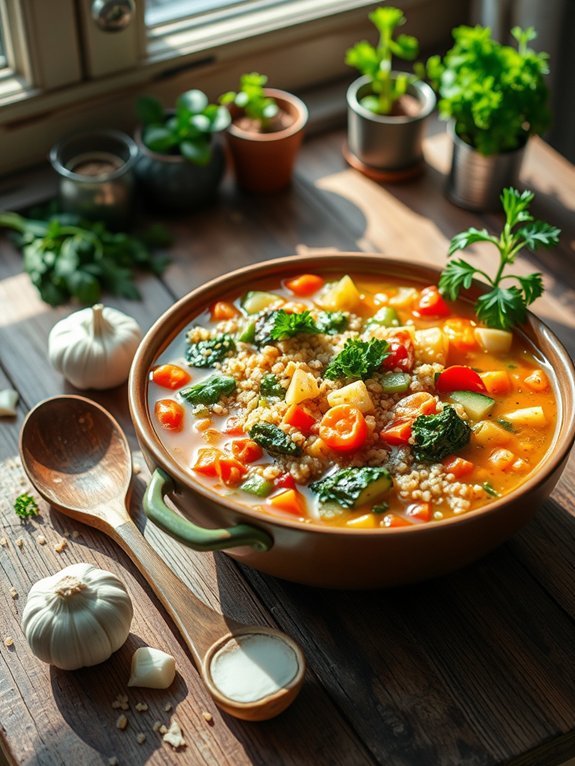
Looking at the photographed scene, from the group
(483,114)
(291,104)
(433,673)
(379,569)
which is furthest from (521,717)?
(291,104)

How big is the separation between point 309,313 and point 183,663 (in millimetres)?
742

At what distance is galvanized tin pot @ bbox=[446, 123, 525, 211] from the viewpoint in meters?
2.72

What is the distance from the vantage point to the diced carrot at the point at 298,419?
6.20 ft

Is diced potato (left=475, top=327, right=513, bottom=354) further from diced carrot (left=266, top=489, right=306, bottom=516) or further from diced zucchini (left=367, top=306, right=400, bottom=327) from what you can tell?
diced carrot (left=266, top=489, right=306, bottom=516)

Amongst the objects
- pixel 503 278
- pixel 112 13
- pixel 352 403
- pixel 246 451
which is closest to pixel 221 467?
pixel 246 451

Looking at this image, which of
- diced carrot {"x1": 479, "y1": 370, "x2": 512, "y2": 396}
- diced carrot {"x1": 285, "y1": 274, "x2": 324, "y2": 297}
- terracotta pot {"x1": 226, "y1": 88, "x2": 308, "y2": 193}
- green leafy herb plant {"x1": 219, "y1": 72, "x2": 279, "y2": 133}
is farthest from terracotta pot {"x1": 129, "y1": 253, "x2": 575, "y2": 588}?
green leafy herb plant {"x1": 219, "y1": 72, "x2": 279, "y2": 133}

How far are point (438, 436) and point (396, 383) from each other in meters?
0.17

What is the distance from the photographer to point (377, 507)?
1.78m

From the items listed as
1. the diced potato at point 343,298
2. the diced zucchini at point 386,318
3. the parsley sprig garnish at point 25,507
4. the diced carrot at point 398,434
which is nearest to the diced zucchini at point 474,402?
the diced carrot at point 398,434

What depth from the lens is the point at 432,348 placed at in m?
2.04

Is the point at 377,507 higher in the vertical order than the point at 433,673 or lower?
higher

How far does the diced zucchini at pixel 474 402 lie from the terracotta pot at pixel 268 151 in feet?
3.62

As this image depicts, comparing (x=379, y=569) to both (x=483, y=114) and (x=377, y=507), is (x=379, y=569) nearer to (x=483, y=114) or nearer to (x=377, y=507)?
(x=377, y=507)

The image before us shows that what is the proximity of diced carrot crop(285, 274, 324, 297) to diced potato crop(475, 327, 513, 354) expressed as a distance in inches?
15.4
